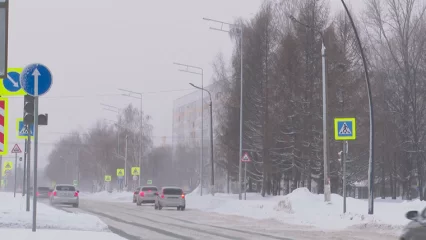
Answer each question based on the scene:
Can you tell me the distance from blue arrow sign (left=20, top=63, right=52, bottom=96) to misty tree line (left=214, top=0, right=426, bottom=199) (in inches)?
1331

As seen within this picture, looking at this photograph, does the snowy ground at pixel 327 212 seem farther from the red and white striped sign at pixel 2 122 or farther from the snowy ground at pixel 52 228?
the red and white striped sign at pixel 2 122

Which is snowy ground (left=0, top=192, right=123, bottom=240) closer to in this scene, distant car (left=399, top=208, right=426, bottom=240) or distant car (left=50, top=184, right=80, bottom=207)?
distant car (left=399, top=208, right=426, bottom=240)

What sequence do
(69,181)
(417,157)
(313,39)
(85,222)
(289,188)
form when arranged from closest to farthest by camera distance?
1. (85,222)
2. (313,39)
3. (417,157)
4. (289,188)
5. (69,181)

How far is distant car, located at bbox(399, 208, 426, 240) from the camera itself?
11.0 meters

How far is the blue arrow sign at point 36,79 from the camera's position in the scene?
14.0 metres

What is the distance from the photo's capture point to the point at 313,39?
4912 centimetres

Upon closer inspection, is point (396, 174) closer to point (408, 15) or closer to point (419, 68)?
point (419, 68)

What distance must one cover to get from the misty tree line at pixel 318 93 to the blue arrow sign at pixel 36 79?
33.8 meters

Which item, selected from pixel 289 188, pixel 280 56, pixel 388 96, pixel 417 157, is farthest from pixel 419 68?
pixel 289 188

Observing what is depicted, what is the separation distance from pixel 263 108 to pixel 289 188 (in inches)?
359

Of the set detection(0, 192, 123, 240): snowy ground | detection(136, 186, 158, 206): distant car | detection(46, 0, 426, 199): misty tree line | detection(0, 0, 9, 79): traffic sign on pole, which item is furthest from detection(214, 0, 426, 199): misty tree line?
detection(0, 0, 9, 79): traffic sign on pole

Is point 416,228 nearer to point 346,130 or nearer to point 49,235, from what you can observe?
point 49,235

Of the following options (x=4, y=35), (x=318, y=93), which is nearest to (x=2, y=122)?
(x=4, y=35)

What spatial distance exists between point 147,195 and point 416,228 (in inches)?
1634
